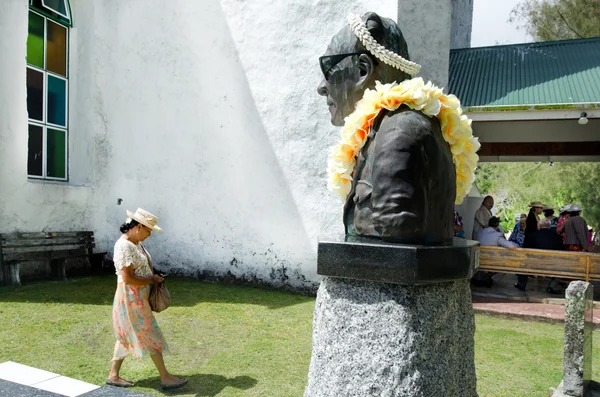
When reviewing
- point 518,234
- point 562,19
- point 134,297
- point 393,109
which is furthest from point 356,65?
point 562,19

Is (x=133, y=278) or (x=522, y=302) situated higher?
(x=133, y=278)

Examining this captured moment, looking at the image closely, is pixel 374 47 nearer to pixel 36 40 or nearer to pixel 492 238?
pixel 492 238

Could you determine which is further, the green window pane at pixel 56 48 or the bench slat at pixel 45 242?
the green window pane at pixel 56 48

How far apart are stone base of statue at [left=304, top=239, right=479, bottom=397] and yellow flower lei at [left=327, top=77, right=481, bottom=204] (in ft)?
1.31

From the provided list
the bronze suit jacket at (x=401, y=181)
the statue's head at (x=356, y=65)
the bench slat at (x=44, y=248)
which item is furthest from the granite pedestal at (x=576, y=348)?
the bench slat at (x=44, y=248)

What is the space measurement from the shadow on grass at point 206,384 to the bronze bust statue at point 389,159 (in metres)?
2.76

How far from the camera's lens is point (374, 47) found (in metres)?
2.36

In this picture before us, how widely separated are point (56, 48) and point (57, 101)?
38.5 inches

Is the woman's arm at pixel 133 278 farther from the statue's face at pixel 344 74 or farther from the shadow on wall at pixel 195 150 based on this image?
the shadow on wall at pixel 195 150

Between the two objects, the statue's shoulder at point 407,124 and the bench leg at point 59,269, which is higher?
the statue's shoulder at point 407,124

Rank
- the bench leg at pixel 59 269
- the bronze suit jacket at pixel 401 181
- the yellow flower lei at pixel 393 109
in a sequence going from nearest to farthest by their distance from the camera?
1. the bronze suit jacket at pixel 401 181
2. the yellow flower lei at pixel 393 109
3. the bench leg at pixel 59 269

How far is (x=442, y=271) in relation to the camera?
2.16 meters

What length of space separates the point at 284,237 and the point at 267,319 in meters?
1.85

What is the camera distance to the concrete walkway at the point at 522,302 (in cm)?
723
